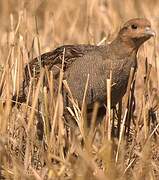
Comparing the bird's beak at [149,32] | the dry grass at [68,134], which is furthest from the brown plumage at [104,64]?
the dry grass at [68,134]

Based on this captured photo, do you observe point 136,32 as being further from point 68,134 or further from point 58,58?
point 68,134

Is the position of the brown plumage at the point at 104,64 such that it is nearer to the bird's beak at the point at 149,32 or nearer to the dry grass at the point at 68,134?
the bird's beak at the point at 149,32

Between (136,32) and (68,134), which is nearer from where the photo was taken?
(136,32)

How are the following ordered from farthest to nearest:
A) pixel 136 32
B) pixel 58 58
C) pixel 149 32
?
pixel 58 58, pixel 136 32, pixel 149 32

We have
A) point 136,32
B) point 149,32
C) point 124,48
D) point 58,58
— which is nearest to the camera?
point 149,32

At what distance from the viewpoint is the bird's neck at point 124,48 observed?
201 inches

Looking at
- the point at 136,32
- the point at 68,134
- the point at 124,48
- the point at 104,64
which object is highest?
the point at 136,32

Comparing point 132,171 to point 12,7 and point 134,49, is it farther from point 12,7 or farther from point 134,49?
point 12,7

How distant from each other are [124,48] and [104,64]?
0.20 meters

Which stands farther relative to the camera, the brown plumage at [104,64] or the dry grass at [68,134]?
the brown plumage at [104,64]

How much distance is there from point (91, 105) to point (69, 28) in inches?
135

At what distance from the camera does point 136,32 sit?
5023 millimetres

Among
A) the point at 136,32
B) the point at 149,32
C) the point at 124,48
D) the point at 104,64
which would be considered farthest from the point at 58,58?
the point at 149,32

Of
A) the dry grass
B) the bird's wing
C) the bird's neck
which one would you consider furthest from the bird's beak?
the bird's wing
